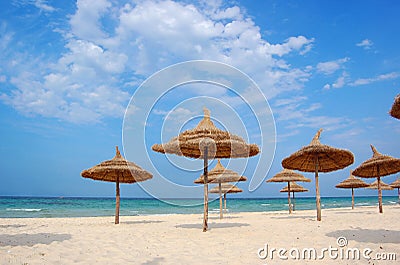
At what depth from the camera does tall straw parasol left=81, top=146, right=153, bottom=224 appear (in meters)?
9.86

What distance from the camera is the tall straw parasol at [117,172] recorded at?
9859 mm

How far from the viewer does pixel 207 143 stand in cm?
732

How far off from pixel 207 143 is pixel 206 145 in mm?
148

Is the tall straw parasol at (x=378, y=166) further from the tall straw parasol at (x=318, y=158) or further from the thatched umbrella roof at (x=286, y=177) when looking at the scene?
the thatched umbrella roof at (x=286, y=177)

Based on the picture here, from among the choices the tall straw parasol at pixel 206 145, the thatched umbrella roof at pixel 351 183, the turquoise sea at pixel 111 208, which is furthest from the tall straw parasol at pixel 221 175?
the thatched umbrella roof at pixel 351 183

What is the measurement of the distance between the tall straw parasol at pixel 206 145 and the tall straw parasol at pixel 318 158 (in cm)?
245

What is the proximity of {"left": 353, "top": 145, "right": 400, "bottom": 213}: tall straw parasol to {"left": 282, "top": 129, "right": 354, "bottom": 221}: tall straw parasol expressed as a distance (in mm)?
2052

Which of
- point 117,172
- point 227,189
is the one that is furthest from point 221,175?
point 117,172

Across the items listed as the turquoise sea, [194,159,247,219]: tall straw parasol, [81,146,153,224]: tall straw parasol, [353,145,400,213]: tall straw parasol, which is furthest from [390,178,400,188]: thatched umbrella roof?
[81,146,153,224]: tall straw parasol

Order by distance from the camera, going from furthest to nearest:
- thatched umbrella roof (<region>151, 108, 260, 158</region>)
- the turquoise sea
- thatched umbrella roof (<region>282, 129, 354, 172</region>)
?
the turquoise sea, thatched umbrella roof (<region>282, 129, 354, 172</region>), thatched umbrella roof (<region>151, 108, 260, 158</region>)

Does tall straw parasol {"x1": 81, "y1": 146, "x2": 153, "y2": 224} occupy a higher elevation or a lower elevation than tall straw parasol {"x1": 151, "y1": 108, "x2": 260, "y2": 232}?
lower

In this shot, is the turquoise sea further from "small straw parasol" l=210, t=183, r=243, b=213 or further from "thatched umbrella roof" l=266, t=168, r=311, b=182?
"thatched umbrella roof" l=266, t=168, r=311, b=182

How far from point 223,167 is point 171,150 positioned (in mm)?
6952

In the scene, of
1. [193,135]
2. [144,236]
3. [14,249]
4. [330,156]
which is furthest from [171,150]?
[330,156]
